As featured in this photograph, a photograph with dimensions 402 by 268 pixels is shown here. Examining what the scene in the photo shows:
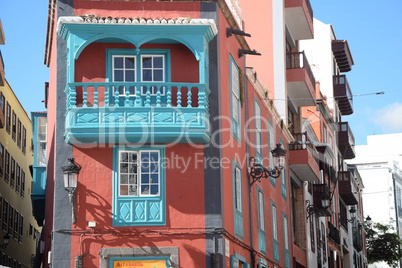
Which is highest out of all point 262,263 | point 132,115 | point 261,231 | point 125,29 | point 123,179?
point 125,29

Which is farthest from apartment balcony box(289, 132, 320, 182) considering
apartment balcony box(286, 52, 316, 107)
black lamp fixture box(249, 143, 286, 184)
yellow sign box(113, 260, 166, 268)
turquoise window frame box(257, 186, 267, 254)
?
yellow sign box(113, 260, 166, 268)

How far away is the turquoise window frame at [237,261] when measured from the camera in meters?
22.9

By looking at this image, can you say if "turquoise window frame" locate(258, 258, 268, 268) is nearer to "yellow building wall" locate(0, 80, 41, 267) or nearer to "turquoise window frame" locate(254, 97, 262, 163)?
"turquoise window frame" locate(254, 97, 262, 163)

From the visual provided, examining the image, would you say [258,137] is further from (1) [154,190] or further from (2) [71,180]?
(2) [71,180]

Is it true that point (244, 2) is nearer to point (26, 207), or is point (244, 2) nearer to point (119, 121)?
point (119, 121)

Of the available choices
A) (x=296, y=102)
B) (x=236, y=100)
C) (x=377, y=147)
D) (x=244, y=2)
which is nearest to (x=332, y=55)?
(x=296, y=102)

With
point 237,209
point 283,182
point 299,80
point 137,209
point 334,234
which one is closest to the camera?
point 137,209

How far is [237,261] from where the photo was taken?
23.5 m

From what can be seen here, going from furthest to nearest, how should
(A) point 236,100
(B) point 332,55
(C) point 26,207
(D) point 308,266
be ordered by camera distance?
(B) point 332,55 < (C) point 26,207 < (D) point 308,266 < (A) point 236,100

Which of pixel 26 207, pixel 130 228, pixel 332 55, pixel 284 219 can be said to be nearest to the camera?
pixel 130 228

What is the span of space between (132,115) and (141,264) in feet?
11.9

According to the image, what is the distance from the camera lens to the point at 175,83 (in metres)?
22.0

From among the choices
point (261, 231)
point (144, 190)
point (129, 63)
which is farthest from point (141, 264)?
point (261, 231)

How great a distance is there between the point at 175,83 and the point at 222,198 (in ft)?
10.1
